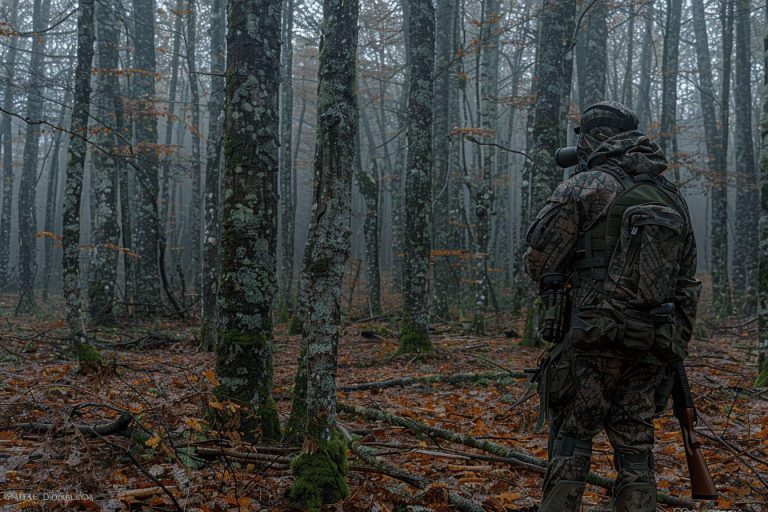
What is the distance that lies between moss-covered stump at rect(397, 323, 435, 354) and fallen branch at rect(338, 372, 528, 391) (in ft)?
5.56

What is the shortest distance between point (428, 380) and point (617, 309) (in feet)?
15.3

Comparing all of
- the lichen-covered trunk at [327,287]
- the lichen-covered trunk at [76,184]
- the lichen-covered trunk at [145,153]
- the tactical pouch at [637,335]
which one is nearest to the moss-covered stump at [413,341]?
the lichen-covered trunk at [76,184]

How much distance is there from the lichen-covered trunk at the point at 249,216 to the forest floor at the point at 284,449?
1.13 feet

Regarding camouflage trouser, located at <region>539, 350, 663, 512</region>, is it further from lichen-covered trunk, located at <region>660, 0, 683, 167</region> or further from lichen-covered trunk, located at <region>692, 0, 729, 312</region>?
Result: lichen-covered trunk, located at <region>660, 0, 683, 167</region>

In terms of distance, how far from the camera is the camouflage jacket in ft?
10.9

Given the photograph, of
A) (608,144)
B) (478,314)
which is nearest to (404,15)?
(478,314)

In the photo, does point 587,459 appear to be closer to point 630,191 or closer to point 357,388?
point 630,191

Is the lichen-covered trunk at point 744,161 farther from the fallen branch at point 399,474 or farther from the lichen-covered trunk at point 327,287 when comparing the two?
the lichen-covered trunk at point 327,287

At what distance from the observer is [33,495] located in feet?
11.2

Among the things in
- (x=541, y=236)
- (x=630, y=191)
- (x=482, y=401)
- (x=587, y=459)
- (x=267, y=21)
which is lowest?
(x=482, y=401)

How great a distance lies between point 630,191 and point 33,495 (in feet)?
13.2

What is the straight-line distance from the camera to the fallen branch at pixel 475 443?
12.8 ft

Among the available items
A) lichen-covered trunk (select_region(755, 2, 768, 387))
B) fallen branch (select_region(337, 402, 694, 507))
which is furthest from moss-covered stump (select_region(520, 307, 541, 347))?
fallen branch (select_region(337, 402, 694, 507))

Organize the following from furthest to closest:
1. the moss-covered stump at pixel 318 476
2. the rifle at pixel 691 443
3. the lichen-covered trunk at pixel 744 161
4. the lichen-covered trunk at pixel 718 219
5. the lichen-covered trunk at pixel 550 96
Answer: the lichen-covered trunk at pixel 744 161 → the lichen-covered trunk at pixel 718 219 → the lichen-covered trunk at pixel 550 96 → the moss-covered stump at pixel 318 476 → the rifle at pixel 691 443
